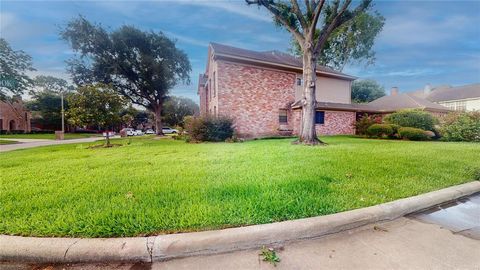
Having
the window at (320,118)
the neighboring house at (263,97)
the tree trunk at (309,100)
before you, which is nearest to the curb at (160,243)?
the tree trunk at (309,100)

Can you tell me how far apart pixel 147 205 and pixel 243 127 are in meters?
13.1

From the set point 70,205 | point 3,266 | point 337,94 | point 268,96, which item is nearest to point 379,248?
point 3,266

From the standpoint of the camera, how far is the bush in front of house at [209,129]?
506 inches

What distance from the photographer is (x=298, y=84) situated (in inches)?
716

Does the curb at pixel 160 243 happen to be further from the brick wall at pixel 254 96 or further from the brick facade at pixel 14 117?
the brick facade at pixel 14 117

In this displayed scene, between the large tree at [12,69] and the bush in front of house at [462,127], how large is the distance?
3051 cm

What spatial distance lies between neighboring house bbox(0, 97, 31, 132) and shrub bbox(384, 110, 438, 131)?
45346 millimetres

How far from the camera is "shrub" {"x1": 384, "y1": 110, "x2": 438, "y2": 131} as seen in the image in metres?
14.5

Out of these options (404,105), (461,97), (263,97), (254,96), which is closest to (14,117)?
(254,96)

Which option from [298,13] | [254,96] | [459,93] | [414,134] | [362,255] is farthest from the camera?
[459,93]

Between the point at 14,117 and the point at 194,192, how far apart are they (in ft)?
157

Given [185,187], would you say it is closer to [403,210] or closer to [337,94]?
[403,210]

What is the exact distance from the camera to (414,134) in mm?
13234

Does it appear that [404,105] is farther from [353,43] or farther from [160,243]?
[160,243]
